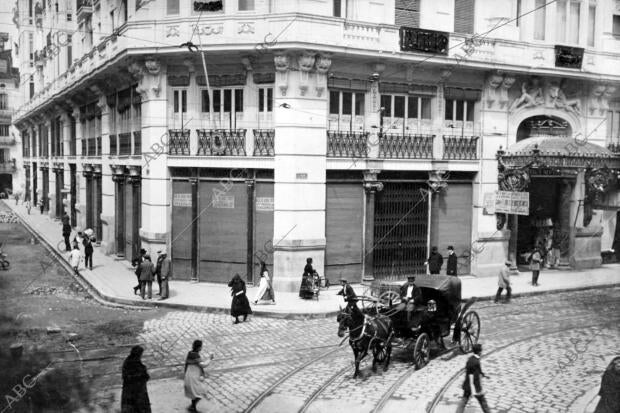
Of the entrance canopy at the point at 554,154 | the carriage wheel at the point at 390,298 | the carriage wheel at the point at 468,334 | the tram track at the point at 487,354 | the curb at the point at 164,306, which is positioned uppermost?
the entrance canopy at the point at 554,154

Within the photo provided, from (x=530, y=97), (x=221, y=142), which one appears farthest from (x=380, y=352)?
(x=530, y=97)

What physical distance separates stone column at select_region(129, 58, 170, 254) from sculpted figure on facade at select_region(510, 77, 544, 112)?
13.1m

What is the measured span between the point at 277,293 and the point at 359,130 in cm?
621

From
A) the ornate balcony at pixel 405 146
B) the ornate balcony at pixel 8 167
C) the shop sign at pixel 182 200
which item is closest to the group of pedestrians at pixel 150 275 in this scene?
the shop sign at pixel 182 200

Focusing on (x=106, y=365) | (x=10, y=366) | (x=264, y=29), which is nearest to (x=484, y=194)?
(x=264, y=29)

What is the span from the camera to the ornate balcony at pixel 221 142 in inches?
848

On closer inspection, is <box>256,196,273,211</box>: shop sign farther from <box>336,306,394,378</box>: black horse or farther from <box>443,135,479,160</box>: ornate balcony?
<box>336,306,394,378</box>: black horse

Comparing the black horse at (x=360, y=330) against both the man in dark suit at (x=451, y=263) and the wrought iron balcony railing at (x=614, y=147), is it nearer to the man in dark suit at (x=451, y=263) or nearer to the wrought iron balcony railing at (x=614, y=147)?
the man in dark suit at (x=451, y=263)

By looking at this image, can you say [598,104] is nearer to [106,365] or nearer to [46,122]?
[106,365]

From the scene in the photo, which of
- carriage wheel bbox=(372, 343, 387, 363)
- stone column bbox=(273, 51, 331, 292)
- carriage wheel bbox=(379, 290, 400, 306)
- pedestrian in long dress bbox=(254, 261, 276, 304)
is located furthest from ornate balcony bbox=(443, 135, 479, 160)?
carriage wheel bbox=(372, 343, 387, 363)

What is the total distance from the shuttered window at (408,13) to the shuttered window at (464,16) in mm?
1676

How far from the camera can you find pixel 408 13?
22.4 m

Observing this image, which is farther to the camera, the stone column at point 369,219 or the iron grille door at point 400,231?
the iron grille door at point 400,231

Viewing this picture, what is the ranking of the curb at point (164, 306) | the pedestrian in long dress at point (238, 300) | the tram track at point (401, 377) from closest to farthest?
1. the tram track at point (401, 377)
2. the pedestrian in long dress at point (238, 300)
3. the curb at point (164, 306)
